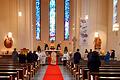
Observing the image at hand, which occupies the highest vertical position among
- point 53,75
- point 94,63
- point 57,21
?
point 57,21

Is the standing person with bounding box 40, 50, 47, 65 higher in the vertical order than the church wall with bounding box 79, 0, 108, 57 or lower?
lower

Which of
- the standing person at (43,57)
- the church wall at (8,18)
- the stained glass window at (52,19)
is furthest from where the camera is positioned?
the stained glass window at (52,19)

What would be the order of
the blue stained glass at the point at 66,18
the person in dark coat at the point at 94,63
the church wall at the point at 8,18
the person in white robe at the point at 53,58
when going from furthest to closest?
the blue stained glass at the point at 66,18 → the person in white robe at the point at 53,58 → the church wall at the point at 8,18 → the person in dark coat at the point at 94,63

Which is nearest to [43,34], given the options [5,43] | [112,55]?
[5,43]

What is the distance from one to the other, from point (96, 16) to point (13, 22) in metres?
7.49

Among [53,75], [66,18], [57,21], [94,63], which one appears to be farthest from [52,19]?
[94,63]

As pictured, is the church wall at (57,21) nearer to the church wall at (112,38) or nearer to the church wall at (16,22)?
the church wall at (16,22)

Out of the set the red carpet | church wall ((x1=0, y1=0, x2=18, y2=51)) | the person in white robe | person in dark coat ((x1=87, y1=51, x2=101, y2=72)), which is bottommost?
the red carpet

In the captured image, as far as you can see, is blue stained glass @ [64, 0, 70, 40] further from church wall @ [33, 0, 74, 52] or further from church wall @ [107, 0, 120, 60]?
church wall @ [107, 0, 120, 60]

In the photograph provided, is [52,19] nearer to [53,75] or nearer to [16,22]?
[16,22]

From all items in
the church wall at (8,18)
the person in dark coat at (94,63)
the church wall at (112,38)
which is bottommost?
the person in dark coat at (94,63)

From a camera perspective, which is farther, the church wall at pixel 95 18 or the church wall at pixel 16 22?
the church wall at pixel 16 22

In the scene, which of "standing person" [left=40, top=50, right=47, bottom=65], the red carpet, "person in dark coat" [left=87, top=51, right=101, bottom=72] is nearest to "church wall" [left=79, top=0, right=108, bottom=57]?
"standing person" [left=40, top=50, right=47, bottom=65]

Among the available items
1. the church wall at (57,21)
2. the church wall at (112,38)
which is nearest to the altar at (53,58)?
the church wall at (112,38)
